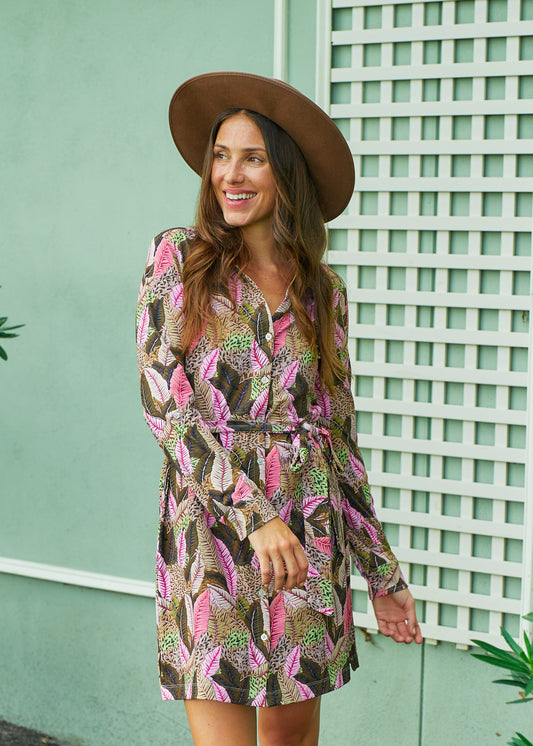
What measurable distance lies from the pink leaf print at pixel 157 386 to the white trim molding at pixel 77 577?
5.44ft

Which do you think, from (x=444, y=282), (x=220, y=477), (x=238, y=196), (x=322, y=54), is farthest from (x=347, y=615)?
(x=322, y=54)

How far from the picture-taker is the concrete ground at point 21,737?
3617mm

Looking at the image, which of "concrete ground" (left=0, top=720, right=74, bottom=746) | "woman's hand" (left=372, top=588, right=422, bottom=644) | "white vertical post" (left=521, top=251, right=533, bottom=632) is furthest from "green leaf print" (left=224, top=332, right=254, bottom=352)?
"concrete ground" (left=0, top=720, right=74, bottom=746)

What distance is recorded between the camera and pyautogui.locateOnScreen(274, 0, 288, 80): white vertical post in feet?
9.74

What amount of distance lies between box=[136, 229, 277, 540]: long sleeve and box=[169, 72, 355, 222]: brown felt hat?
325 millimetres

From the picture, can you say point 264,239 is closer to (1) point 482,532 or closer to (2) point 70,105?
(1) point 482,532

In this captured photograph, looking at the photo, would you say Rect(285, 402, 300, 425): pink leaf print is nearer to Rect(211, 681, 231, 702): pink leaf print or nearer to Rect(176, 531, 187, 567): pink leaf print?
Rect(176, 531, 187, 567): pink leaf print

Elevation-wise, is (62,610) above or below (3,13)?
below

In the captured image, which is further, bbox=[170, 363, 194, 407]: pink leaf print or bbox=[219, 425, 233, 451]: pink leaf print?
bbox=[219, 425, 233, 451]: pink leaf print

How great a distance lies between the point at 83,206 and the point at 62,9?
2.33 ft

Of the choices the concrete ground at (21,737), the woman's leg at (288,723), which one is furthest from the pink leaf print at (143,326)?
the concrete ground at (21,737)

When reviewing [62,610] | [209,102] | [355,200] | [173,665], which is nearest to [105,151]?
[355,200]

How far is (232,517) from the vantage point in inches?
71.6

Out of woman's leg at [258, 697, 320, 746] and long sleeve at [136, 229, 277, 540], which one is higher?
long sleeve at [136, 229, 277, 540]
